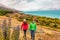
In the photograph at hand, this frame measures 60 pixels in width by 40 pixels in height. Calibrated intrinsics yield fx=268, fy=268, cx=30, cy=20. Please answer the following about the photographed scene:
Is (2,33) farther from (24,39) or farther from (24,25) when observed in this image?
(24,25)

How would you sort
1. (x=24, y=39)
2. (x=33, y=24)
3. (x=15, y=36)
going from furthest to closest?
(x=33, y=24) → (x=24, y=39) → (x=15, y=36)

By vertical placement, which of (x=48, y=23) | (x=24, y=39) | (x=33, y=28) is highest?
(x=24, y=39)

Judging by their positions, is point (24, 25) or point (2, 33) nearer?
point (2, 33)

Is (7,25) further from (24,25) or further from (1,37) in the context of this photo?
(24,25)

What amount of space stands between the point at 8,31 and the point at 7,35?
5 cm

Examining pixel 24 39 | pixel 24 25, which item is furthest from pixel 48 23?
pixel 24 39

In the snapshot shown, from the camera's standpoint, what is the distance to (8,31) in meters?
3.40

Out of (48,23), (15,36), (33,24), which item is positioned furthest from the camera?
(48,23)

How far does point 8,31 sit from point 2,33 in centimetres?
10

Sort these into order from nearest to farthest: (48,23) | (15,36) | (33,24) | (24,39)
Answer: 1. (15,36)
2. (24,39)
3. (33,24)
4. (48,23)

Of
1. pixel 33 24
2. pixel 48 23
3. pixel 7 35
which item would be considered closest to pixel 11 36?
pixel 7 35

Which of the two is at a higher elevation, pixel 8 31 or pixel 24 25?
pixel 8 31

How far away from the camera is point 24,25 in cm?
1478

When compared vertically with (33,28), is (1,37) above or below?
above
